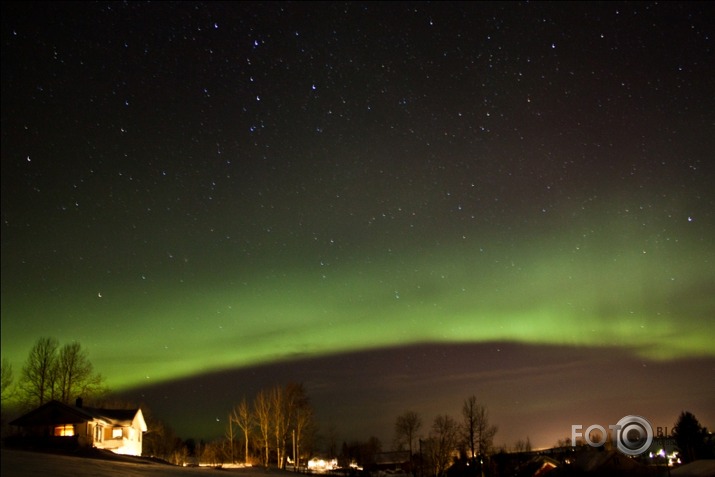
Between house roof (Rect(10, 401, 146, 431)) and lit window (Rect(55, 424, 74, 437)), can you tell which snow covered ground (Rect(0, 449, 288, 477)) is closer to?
house roof (Rect(10, 401, 146, 431))

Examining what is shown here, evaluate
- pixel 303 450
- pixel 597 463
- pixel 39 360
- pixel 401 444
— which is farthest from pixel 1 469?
pixel 401 444

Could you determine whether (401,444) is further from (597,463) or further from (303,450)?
(597,463)

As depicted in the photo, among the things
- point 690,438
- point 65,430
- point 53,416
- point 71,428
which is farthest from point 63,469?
point 690,438

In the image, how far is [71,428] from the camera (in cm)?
5378

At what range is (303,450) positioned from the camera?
8650 centimetres

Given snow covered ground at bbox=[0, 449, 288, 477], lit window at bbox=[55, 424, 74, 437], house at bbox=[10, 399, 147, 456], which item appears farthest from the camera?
lit window at bbox=[55, 424, 74, 437]

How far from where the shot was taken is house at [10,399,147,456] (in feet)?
161

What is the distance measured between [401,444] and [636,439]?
226ft

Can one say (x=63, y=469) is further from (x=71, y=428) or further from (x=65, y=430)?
(x=65, y=430)

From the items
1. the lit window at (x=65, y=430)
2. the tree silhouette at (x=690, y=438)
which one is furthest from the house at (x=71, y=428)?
the tree silhouette at (x=690, y=438)

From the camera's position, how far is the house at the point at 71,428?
161 ft

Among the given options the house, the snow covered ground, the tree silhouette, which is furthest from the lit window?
the tree silhouette

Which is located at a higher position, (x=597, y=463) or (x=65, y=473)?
(x=65, y=473)

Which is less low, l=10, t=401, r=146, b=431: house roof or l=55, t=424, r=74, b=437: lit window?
l=10, t=401, r=146, b=431: house roof
